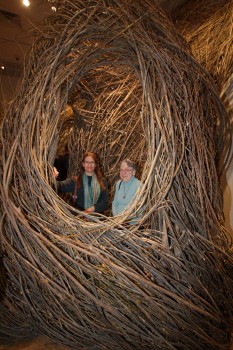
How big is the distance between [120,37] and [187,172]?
65 cm

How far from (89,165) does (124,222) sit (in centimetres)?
58

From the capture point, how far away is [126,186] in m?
1.20

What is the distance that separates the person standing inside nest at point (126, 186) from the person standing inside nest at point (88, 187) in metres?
0.17

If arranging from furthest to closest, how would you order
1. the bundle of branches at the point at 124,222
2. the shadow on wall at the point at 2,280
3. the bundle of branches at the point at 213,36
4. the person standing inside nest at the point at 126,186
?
the bundle of branches at the point at 213,36 < the person standing inside nest at the point at 126,186 < the shadow on wall at the point at 2,280 < the bundle of branches at the point at 124,222

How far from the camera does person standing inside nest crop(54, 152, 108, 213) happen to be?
1373 millimetres

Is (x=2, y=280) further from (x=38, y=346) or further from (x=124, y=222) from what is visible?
(x=124, y=222)

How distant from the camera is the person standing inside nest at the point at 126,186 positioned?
1.17m

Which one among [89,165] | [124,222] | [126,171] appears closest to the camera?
→ [124,222]

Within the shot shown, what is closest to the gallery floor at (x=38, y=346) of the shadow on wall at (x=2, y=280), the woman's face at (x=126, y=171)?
the shadow on wall at (x=2, y=280)

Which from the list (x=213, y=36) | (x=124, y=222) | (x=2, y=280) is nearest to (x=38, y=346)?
(x=2, y=280)

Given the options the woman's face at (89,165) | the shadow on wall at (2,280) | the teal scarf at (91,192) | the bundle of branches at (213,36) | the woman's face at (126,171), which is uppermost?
the bundle of branches at (213,36)

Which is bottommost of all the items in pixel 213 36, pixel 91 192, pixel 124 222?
Answer: pixel 124 222

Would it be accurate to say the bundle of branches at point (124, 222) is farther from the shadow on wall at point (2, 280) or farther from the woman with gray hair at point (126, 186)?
the woman with gray hair at point (126, 186)

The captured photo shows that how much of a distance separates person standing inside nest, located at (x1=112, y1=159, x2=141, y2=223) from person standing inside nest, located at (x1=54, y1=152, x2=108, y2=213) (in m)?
0.17
